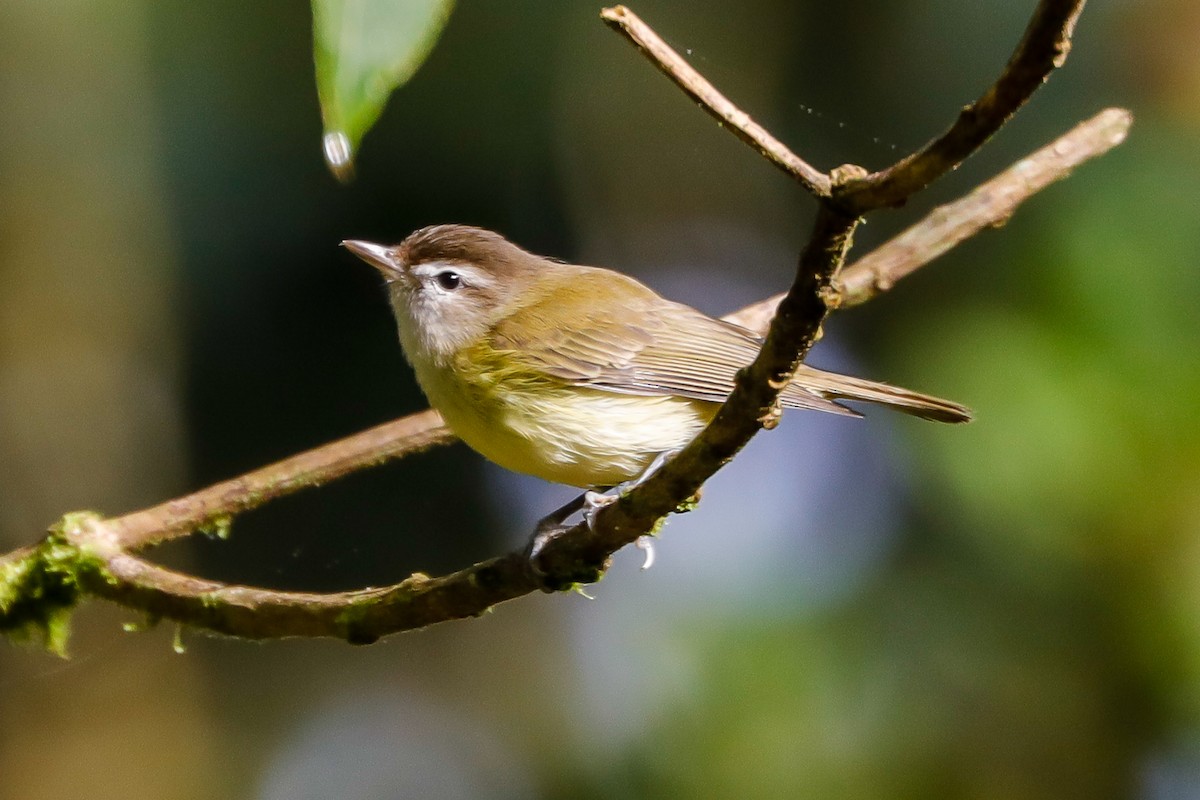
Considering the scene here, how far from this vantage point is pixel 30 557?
2.54 meters

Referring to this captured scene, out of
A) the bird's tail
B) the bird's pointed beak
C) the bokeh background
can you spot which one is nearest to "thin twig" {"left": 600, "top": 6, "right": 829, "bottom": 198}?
the bird's tail

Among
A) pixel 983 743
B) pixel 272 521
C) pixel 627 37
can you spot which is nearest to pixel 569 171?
pixel 272 521

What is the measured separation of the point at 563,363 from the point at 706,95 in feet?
5.36

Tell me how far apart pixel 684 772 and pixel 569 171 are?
8.63ft

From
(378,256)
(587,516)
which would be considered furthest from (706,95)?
(378,256)

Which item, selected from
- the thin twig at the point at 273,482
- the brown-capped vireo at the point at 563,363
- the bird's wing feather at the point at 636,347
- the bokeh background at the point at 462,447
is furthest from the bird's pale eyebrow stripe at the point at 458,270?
the bokeh background at the point at 462,447

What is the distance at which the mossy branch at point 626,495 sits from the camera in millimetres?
985

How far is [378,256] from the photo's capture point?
9.37ft

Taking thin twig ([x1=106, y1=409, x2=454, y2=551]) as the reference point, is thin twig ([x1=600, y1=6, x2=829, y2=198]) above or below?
above

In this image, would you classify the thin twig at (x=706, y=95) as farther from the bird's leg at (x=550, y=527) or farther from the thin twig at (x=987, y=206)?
the thin twig at (x=987, y=206)

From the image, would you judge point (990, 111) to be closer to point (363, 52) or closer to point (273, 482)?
point (363, 52)

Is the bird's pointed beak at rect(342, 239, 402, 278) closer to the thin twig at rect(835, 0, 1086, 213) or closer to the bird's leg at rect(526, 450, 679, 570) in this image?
the bird's leg at rect(526, 450, 679, 570)

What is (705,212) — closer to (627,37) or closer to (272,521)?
(272,521)

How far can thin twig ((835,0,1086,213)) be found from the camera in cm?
84
